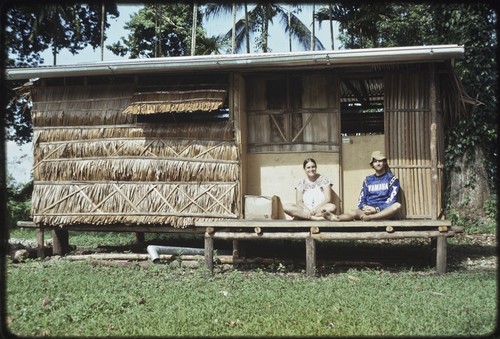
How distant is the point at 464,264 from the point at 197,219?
16.3ft

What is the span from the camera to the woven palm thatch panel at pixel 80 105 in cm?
1038

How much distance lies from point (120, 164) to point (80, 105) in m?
1.51

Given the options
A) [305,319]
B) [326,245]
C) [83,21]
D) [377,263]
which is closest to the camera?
[305,319]

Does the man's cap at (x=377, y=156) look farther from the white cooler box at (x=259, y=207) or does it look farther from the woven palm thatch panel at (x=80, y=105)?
the woven palm thatch panel at (x=80, y=105)

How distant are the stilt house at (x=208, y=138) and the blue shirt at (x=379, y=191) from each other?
47 cm

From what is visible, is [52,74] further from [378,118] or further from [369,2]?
[369,2]

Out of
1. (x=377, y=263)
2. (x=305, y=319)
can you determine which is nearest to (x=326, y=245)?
(x=377, y=263)

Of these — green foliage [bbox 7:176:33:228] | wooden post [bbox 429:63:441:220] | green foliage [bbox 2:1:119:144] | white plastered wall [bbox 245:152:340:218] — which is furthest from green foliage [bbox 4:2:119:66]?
wooden post [bbox 429:63:441:220]

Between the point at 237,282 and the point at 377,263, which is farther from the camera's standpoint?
the point at 377,263

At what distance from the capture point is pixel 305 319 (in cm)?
583

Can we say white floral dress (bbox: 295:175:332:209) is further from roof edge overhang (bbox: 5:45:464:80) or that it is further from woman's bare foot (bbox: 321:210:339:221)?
roof edge overhang (bbox: 5:45:464:80)

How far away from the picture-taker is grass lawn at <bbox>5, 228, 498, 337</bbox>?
5.55m

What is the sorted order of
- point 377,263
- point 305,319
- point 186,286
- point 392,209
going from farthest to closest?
point 377,263
point 392,209
point 186,286
point 305,319

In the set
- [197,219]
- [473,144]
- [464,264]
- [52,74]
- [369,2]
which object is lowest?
[464,264]
